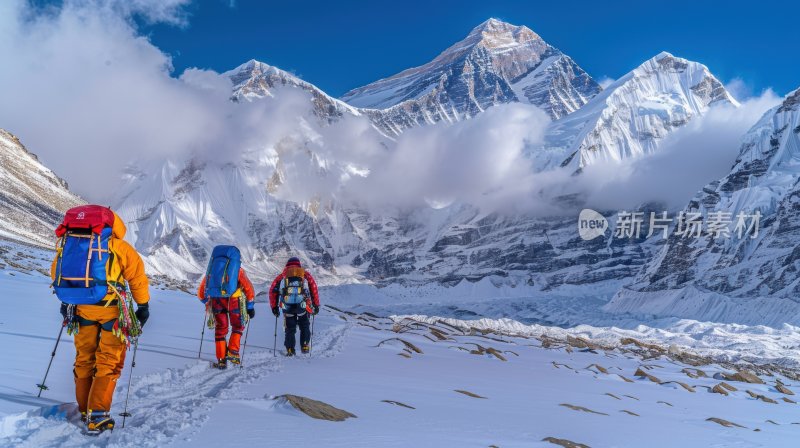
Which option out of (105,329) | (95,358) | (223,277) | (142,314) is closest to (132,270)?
(142,314)

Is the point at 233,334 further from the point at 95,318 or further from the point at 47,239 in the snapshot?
the point at 47,239

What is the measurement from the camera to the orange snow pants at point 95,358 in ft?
24.3

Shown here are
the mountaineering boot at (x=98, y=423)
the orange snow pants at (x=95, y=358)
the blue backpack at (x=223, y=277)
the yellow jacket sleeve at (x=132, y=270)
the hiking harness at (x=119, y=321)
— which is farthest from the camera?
the blue backpack at (x=223, y=277)

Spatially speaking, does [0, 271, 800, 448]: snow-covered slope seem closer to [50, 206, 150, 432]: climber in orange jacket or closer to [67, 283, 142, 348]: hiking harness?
[50, 206, 150, 432]: climber in orange jacket

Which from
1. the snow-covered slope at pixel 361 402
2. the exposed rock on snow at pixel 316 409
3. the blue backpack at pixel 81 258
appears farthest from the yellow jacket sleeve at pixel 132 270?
the exposed rock on snow at pixel 316 409

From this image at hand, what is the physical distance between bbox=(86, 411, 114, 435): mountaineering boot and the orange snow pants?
1.46 ft

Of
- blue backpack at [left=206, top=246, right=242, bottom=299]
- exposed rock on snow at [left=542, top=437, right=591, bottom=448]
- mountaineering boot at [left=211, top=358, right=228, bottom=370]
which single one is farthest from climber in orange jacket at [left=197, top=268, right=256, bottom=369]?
exposed rock on snow at [left=542, top=437, right=591, bottom=448]

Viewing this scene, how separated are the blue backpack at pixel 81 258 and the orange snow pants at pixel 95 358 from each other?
407mm

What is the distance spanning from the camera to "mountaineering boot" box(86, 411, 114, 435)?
669 cm

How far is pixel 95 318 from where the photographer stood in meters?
7.54

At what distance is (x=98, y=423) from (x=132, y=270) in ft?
6.08

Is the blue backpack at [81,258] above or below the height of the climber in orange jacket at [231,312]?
above

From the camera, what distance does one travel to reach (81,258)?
7.33 m

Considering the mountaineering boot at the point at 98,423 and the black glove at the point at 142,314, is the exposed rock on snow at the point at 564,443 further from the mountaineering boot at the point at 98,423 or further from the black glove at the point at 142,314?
the black glove at the point at 142,314
